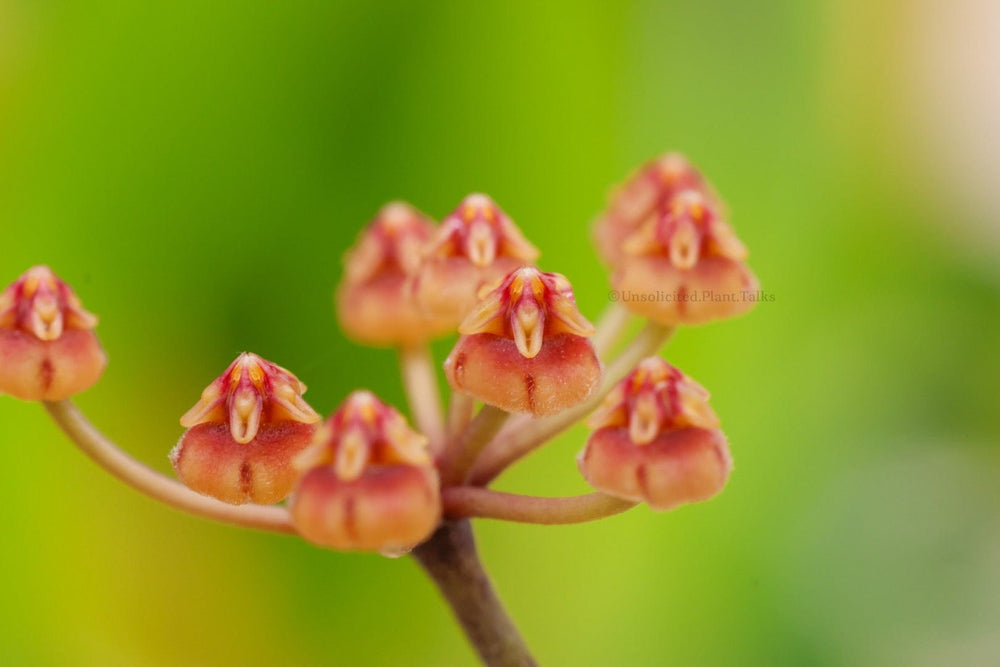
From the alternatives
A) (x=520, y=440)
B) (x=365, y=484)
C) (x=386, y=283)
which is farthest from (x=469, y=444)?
(x=386, y=283)

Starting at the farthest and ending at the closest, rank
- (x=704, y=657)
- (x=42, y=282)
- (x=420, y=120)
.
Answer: (x=420, y=120)
(x=704, y=657)
(x=42, y=282)

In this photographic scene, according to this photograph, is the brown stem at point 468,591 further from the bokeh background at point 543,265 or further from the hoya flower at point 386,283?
the bokeh background at point 543,265

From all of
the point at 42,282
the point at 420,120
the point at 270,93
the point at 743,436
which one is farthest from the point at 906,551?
the point at 42,282

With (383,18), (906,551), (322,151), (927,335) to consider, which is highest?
(383,18)

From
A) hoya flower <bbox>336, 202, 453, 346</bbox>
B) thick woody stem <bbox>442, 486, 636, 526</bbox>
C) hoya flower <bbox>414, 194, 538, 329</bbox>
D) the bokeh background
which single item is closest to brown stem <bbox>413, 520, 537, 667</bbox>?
thick woody stem <bbox>442, 486, 636, 526</bbox>

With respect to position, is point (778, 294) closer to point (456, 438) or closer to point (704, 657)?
point (704, 657)

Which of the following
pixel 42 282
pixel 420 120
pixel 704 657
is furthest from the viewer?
pixel 420 120

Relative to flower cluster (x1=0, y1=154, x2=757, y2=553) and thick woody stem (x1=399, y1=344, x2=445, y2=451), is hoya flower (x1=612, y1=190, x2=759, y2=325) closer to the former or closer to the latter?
flower cluster (x1=0, y1=154, x2=757, y2=553)
